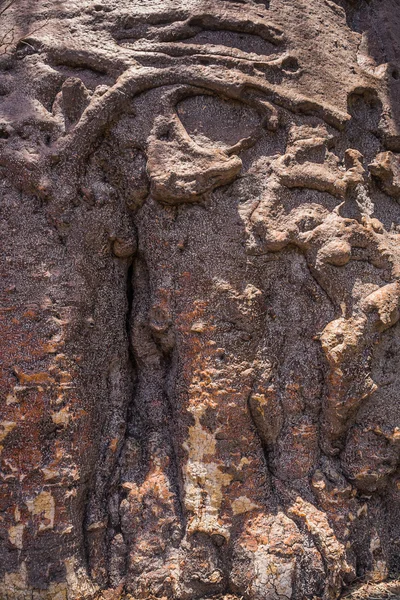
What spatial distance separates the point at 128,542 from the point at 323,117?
6.23 ft

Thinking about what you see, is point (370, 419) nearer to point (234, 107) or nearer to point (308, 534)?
point (308, 534)

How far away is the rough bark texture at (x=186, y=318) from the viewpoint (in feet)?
7.62

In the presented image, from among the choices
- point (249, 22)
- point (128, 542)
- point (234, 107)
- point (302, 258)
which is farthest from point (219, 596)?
point (249, 22)

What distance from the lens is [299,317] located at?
8.19ft

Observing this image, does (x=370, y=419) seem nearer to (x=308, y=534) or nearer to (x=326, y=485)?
(x=326, y=485)

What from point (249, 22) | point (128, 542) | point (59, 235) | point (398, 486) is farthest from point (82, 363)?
point (249, 22)

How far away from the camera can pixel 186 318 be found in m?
2.46

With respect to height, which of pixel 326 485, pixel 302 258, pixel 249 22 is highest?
pixel 249 22

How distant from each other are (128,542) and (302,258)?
131 cm

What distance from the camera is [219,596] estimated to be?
2.32 metres

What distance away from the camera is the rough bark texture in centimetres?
232

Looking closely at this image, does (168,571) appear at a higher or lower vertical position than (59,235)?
lower

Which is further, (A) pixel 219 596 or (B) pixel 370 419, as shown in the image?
(B) pixel 370 419

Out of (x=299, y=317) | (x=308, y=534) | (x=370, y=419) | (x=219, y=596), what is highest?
(x=299, y=317)
